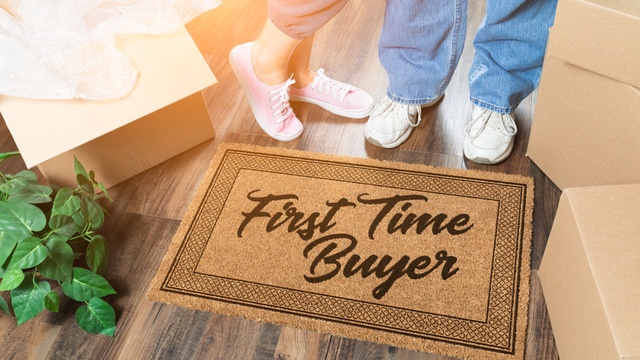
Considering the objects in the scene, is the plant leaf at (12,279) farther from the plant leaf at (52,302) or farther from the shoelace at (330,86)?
the shoelace at (330,86)

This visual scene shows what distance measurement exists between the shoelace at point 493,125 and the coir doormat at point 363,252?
0.10m

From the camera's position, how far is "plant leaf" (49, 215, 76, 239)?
41.8 inches

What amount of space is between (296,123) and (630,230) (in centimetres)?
79

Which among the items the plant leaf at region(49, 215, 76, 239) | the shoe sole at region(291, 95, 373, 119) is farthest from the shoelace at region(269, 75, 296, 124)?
the plant leaf at region(49, 215, 76, 239)

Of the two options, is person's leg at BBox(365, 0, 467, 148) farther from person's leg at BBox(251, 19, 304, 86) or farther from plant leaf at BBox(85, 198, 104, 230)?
plant leaf at BBox(85, 198, 104, 230)

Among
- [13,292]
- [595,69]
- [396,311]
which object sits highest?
[595,69]

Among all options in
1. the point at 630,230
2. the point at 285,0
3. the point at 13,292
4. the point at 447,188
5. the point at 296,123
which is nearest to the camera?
the point at 630,230

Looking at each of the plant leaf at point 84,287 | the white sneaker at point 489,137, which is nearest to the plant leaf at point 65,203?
the plant leaf at point 84,287

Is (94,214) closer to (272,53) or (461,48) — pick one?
(272,53)

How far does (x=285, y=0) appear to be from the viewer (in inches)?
45.2

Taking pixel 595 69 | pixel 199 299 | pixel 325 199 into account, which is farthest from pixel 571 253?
pixel 199 299

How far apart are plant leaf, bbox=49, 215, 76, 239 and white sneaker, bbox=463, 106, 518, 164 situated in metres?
0.85

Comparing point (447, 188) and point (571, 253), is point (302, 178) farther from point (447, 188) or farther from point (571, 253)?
point (571, 253)

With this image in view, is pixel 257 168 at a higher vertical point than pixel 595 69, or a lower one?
lower
